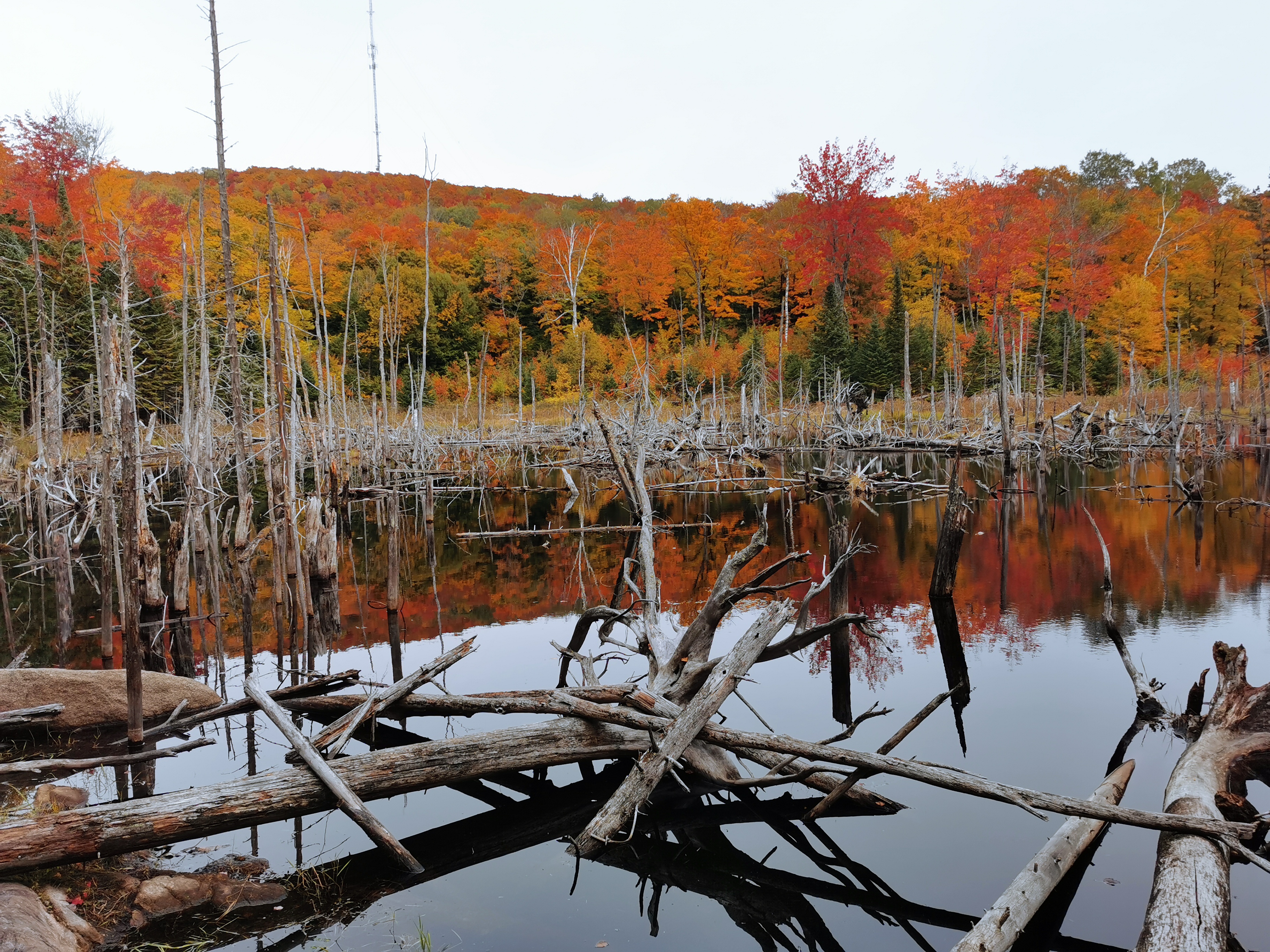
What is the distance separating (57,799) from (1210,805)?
6.84 metres

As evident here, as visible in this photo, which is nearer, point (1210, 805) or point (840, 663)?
point (1210, 805)

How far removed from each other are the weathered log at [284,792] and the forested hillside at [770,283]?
1012 inches

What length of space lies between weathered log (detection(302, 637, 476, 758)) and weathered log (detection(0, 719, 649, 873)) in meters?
0.15

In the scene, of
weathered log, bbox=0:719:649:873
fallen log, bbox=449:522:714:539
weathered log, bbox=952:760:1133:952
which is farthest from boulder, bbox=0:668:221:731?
fallen log, bbox=449:522:714:539

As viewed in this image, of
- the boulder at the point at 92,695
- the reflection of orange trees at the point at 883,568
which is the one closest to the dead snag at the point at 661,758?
the boulder at the point at 92,695

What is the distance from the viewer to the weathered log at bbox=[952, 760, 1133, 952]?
3406mm

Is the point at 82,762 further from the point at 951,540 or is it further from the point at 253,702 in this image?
the point at 951,540

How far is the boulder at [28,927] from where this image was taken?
3312 millimetres

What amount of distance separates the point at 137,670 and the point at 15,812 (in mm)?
1080

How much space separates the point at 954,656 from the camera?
362 inches

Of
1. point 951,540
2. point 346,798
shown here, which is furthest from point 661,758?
point 951,540

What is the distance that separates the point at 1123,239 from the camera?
4450 centimetres

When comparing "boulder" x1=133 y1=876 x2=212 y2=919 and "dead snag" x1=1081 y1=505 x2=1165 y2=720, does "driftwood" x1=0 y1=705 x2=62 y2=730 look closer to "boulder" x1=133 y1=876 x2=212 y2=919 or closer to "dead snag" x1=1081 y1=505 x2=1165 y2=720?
"boulder" x1=133 y1=876 x2=212 y2=919

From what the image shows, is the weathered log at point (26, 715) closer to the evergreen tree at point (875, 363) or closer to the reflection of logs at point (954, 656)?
the reflection of logs at point (954, 656)
